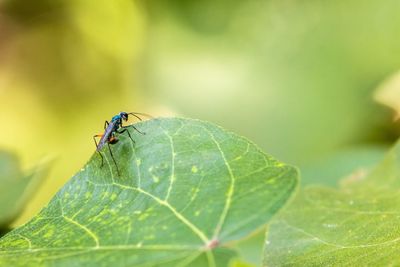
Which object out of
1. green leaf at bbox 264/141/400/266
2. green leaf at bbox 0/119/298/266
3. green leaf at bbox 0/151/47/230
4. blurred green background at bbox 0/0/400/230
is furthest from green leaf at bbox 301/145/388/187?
green leaf at bbox 0/119/298/266

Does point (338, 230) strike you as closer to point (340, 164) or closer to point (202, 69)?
point (340, 164)

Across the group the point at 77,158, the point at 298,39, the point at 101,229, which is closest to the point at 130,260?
the point at 101,229

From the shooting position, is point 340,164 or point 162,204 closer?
point 162,204

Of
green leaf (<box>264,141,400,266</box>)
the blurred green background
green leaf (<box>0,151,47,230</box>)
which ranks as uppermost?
the blurred green background

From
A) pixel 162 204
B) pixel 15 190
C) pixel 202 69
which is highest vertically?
pixel 202 69

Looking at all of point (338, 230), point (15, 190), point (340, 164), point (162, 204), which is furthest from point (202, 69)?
point (162, 204)

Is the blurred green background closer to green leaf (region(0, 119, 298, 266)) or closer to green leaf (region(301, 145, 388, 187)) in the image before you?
green leaf (region(301, 145, 388, 187))
